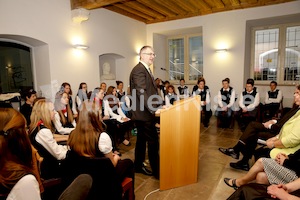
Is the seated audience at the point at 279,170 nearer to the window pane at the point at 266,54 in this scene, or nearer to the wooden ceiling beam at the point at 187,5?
the wooden ceiling beam at the point at 187,5

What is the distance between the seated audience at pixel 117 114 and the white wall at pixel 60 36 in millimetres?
1140

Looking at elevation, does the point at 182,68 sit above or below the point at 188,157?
above

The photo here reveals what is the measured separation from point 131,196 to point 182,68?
6542 mm

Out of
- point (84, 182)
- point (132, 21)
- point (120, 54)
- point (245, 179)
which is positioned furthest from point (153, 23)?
point (84, 182)

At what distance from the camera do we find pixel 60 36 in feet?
14.7

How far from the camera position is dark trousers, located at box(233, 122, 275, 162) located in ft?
8.88

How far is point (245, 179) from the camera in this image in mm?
2027

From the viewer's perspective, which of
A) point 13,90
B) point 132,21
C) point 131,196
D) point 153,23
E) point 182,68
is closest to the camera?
point 131,196

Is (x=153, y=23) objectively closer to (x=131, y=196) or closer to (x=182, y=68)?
(x=182, y=68)

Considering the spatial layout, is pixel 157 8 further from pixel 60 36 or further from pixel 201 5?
pixel 60 36

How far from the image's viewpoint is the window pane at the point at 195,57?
7.44 metres

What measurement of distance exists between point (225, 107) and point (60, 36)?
4.10 m

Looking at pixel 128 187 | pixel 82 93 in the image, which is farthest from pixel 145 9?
pixel 128 187

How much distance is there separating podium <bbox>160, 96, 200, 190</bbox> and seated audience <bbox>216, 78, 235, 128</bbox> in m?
2.91
